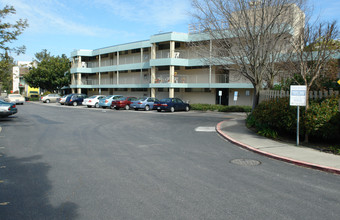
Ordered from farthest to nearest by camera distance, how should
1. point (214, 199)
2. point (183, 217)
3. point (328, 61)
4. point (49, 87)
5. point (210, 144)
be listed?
point (49, 87), point (328, 61), point (210, 144), point (214, 199), point (183, 217)

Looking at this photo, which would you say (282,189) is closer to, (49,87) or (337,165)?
(337,165)

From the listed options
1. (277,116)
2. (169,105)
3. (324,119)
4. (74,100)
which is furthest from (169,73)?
(324,119)

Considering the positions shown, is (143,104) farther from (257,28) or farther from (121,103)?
(257,28)

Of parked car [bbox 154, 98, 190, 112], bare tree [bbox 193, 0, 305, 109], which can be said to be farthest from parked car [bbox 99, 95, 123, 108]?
bare tree [bbox 193, 0, 305, 109]

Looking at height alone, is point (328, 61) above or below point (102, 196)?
above

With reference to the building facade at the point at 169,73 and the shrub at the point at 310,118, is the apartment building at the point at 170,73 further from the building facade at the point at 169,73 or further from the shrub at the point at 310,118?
the shrub at the point at 310,118

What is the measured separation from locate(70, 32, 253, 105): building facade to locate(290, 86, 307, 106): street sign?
1695 cm

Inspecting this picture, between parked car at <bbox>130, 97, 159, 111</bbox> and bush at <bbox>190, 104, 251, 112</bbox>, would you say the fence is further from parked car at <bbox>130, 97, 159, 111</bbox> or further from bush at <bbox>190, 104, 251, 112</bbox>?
parked car at <bbox>130, 97, 159, 111</bbox>

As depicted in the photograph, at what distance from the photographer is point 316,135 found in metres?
9.88

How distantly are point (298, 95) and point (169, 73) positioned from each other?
27512mm

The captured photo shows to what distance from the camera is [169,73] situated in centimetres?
3631

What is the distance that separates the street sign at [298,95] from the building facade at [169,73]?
17.0 metres

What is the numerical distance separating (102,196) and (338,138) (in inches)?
336

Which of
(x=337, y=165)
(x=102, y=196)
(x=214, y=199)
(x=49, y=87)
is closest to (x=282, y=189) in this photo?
(x=214, y=199)
